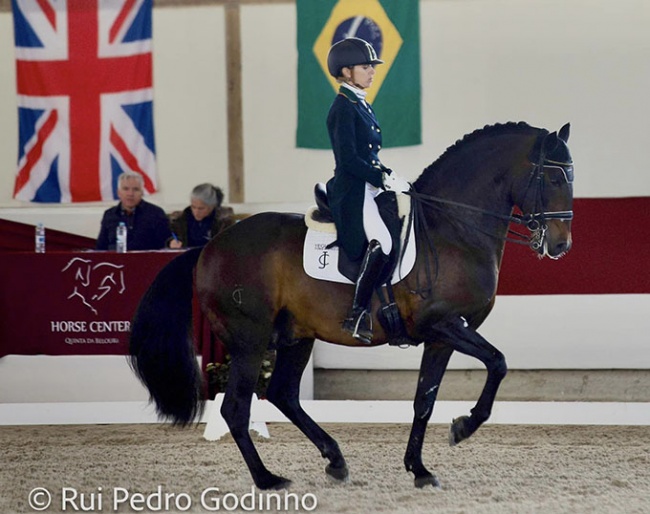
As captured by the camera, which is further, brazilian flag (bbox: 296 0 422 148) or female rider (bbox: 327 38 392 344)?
brazilian flag (bbox: 296 0 422 148)

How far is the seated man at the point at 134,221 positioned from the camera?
744 cm

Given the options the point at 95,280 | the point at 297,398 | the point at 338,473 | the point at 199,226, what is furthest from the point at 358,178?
the point at 199,226

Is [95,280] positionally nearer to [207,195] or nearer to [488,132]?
[207,195]

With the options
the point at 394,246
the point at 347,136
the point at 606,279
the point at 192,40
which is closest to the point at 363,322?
the point at 394,246

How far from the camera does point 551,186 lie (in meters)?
4.55

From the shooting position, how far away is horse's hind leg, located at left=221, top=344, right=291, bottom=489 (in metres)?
4.69

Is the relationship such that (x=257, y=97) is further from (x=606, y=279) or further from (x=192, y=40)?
(x=606, y=279)

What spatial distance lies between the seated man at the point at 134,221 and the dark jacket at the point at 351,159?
304 cm

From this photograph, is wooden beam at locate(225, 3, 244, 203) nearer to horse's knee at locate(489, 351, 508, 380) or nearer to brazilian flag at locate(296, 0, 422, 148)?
brazilian flag at locate(296, 0, 422, 148)

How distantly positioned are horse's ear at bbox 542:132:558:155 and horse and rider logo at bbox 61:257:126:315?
3.28 m

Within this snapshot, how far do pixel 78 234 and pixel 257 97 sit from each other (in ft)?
5.54

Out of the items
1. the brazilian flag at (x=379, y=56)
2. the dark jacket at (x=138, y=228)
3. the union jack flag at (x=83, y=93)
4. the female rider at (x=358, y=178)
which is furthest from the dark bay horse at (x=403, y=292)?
the union jack flag at (x=83, y=93)

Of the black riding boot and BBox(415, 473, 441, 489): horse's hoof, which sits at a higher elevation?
the black riding boot

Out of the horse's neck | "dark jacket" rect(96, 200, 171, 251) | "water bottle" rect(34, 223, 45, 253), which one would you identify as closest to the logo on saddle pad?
the horse's neck
